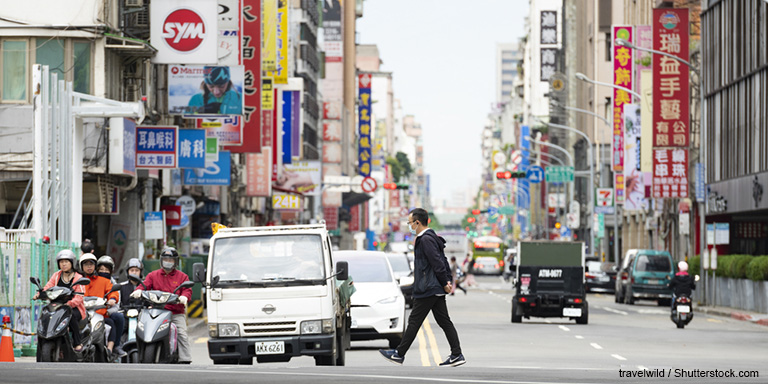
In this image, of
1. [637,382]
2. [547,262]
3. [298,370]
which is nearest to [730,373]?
[637,382]

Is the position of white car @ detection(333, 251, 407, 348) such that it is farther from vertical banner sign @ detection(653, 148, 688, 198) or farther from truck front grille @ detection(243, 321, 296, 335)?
vertical banner sign @ detection(653, 148, 688, 198)

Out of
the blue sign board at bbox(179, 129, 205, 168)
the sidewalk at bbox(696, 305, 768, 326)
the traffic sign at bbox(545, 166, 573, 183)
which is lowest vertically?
the sidewalk at bbox(696, 305, 768, 326)

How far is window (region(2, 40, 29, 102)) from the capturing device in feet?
108

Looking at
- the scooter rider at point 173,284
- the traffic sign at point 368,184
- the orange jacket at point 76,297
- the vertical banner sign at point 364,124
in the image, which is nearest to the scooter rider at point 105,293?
the orange jacket at point 76,297

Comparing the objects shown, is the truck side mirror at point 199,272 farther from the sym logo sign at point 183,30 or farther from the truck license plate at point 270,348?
the sym logo sign at point 183,30

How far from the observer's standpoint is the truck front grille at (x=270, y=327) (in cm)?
1827

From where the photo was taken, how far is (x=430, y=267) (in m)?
17.3

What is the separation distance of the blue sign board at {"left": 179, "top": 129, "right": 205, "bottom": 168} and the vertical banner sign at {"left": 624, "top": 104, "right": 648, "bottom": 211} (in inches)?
1051

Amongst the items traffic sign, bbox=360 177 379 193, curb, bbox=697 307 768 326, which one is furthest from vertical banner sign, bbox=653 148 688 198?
traffic sign, bbox=360 177 379 193

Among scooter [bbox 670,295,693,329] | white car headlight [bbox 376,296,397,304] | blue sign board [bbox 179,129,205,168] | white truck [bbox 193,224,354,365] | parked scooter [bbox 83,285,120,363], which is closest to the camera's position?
parked scooter [bbox 83,285,120,363]

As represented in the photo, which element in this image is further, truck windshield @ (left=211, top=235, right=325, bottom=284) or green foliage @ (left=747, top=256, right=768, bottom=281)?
green foliage @ (left=747, top=256, right=768, bottom=281)

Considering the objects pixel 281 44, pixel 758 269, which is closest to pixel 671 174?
pixel 758 269

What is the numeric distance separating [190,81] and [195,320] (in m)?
6.31

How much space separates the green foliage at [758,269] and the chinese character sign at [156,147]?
58.3 ft
